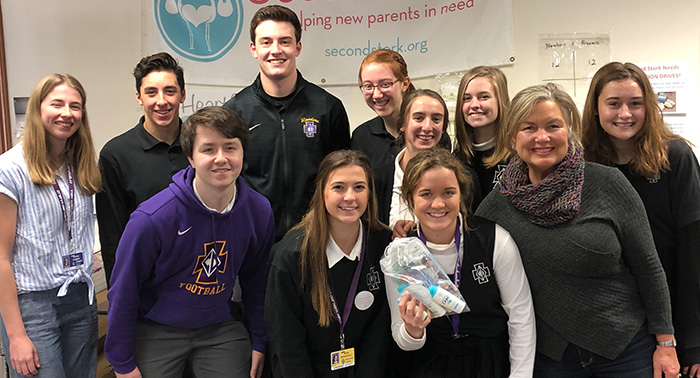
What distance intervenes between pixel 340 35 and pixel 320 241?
1966 mm

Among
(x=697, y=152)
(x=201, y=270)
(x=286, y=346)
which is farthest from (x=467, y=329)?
(x=697, y=152)

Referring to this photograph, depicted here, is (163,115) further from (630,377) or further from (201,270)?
(630,377)

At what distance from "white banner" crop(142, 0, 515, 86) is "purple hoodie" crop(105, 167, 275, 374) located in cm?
164

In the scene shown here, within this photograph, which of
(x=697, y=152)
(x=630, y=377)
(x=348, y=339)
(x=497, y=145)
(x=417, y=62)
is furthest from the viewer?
(x=417, y=62)

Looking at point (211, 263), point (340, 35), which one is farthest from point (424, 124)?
point (340, 35)

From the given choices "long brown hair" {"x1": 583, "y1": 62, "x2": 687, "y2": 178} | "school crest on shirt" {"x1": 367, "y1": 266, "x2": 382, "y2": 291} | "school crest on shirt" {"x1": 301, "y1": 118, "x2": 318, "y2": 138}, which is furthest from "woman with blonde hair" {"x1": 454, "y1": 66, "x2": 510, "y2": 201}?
"school crest on shirt" {"x1": 301, "y1": 118, "x2": 318, "y2": 138}

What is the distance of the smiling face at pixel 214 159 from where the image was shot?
1841 mm

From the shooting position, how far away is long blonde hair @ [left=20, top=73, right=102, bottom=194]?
6.39 feet

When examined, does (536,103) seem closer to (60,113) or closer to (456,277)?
(456,277)

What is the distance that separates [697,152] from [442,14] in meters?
1.89

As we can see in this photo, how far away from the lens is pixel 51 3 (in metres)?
3.59

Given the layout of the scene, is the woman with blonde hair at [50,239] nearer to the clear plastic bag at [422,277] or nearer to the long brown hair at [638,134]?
the clear plastic bag at [422,277]

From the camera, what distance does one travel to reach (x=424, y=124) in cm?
205

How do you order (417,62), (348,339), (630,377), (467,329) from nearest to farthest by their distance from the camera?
(630,377), (467,329), (348,339), (417,62)
